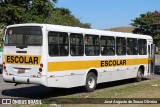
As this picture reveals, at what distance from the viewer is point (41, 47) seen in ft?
47.7

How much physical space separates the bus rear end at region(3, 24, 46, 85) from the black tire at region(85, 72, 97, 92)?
10.3 feet

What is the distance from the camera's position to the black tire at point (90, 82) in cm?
1709

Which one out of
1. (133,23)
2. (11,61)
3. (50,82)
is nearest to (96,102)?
(50,82)

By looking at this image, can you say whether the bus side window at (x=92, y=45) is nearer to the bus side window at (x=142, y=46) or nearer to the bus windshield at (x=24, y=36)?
the bus windshield at (x=24, y=36)

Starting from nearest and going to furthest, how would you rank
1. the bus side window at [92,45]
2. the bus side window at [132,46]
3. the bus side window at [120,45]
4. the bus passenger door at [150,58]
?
the bus side window at [92,45], the bus side window at [120,45], the bus side window at [132,46], the bus passenger door at [150,58]

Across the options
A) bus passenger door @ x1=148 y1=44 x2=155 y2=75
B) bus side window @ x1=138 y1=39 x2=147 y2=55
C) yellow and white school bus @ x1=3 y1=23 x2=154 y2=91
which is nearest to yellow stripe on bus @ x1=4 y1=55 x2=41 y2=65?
yellow and white school bus @ x1=3 y1=23 x2=154 y2=91

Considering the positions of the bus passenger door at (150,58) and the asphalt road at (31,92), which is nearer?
the asphalt road at (31,92)

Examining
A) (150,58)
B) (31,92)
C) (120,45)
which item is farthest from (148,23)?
(31,92)

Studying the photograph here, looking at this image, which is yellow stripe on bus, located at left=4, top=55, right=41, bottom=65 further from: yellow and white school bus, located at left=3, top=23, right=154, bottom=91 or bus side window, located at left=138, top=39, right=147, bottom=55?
bus side window, located at left=138, top=39, right=147, bottom=55

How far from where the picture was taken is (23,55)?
1499 centimetres

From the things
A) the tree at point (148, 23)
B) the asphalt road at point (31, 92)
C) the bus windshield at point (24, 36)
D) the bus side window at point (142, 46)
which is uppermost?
the tree at point (148, 23)

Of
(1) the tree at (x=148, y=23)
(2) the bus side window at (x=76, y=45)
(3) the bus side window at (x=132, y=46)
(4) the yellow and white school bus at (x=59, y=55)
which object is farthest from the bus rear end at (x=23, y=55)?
(1) the tree at (x=148, y=23)

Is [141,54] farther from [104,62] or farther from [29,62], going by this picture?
[29,62]

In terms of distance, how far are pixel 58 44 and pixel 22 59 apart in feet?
4.69
